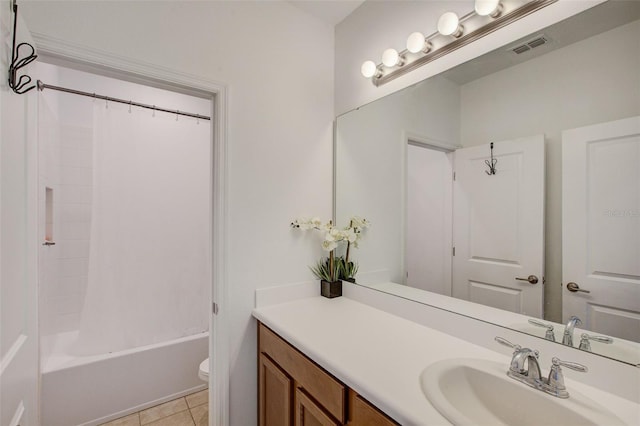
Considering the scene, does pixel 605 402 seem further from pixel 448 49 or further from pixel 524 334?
pixel 448 49

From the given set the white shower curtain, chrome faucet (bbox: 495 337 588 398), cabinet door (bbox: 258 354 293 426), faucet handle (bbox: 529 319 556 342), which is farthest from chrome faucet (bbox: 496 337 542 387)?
the white shower curtain

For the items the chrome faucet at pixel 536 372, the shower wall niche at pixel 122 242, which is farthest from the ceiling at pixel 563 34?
the shower wall niche at pixel 122 242

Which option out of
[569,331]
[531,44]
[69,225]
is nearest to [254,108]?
[531,44]

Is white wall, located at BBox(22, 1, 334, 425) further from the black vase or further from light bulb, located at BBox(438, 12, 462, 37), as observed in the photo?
light bulb, located at BBox(438, 12, 462, 37)

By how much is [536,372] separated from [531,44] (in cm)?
107

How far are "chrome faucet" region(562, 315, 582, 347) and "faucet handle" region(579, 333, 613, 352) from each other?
0.03m

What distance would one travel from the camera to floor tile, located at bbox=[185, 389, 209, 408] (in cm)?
211

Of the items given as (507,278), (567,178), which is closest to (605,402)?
(507,278)

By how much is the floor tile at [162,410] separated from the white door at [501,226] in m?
2.05

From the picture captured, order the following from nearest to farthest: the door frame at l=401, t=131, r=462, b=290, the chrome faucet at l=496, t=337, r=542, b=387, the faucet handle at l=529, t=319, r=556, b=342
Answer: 1. the chrome faucet at l=496, t=337, r=542, b=387
2. the faucet handle at l=529, t=319, r=556, b=342
3. the door frame at l=401, t=131, r=462, b=290

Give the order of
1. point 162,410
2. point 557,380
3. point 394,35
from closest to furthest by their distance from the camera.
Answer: point 557,380, point 394,35, point 162,410

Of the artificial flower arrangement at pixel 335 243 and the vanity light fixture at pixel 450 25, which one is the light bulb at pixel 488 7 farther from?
the artificial flower arrangement at pixel 335 243

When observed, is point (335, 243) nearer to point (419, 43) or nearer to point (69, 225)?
point (419, 43)

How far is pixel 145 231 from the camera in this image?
2246 millimetres
